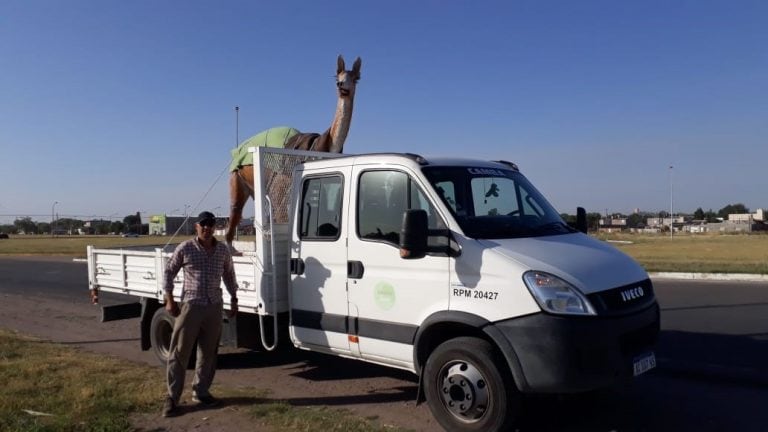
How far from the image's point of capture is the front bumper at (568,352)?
4.54m

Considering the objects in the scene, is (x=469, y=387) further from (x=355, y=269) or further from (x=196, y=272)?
(x=196, y=272)

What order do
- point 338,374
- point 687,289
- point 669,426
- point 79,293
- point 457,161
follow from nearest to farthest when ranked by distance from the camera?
point 669,426 < point 457,161 < point 338,374 < point 687,289 < point 79,293

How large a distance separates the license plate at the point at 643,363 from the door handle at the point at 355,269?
234 centimetres

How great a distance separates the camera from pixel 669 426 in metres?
5.36

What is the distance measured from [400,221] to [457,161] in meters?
0.87

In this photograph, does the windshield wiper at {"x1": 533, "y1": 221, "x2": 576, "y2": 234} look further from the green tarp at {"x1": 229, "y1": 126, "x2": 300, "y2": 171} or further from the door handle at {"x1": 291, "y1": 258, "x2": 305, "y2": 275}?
the green tarp at {"x1": 229, "y1": 126, "x2": 300, "y2": 171}

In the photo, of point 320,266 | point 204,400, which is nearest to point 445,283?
point 320,266

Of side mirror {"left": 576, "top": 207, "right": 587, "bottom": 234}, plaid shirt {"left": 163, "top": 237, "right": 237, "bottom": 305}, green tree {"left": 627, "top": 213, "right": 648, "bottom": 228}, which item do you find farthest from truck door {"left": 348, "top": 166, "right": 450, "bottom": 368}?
green tree {"left": 627, "top": 213, "right": 648, "bottom": 228}

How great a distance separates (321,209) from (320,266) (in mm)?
549

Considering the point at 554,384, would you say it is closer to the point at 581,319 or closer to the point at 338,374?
the point at 581,319

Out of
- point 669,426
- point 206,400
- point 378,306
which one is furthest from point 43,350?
point 669,426

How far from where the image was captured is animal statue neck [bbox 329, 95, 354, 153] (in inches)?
375

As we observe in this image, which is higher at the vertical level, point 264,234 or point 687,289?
point 264,234

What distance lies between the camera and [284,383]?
23.3 ft
